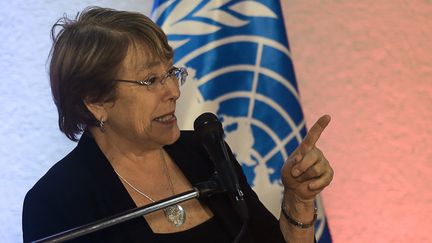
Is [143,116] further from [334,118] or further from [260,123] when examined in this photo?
[334,118]

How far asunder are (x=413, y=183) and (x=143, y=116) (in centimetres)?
141

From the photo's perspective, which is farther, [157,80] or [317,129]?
[157,80]

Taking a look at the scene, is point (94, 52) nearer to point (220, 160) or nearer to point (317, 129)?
point (220, 160)

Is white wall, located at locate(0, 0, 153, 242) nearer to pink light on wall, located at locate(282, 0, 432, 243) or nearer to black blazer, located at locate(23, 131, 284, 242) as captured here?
black blazer, located at locate(23, 131, 284, 242)

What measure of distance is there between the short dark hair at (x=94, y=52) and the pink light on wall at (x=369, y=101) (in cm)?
105

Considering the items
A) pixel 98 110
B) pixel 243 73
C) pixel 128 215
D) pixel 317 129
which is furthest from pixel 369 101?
pixel 128 215

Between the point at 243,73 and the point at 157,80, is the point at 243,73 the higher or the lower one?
the lower one

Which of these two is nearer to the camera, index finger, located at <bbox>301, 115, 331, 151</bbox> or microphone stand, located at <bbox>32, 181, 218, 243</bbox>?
microphone stand, located at <bbox>32, 181, 218, 243</bbox>

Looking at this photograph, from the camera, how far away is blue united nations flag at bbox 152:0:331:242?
192 cm

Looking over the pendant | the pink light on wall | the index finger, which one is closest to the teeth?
the pendant

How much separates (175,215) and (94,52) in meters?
0.42

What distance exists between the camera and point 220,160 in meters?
1.17

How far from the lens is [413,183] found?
2.36 meters

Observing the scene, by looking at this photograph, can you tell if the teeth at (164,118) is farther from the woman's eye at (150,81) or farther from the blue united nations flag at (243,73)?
the blue united nations flag at (243,73)
